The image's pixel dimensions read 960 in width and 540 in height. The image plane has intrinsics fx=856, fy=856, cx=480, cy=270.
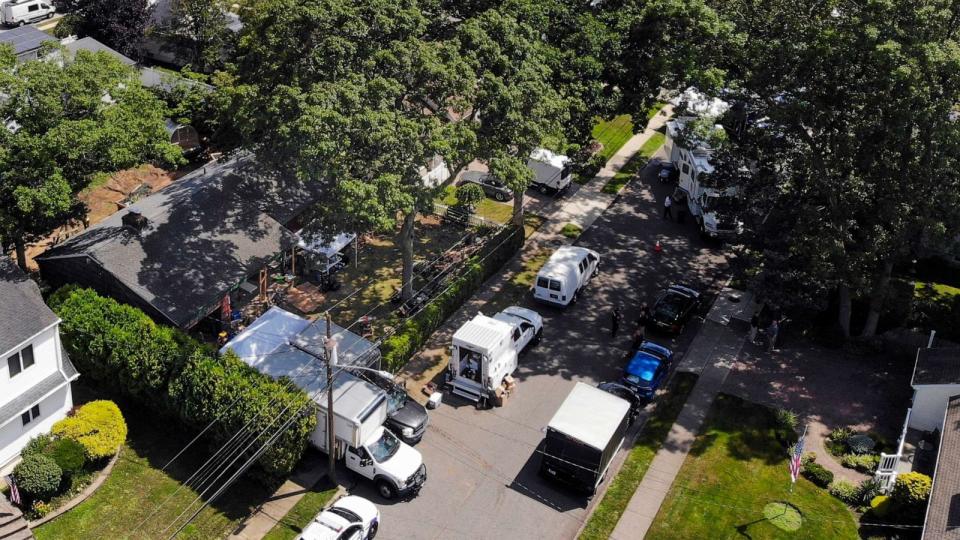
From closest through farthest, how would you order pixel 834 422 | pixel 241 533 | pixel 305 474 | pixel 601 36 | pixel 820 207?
pixel 241 533 < pixel 305 474 < pixel 834 422 < pixel 820 207 < pixel 601 36

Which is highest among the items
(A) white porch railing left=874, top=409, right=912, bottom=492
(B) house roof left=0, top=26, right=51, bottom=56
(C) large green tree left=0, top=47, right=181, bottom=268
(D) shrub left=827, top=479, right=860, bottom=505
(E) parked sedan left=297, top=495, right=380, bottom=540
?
(C) large green tree left=0, top=47, right=181, bottom=268

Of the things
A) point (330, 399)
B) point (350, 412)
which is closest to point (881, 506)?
point (350, 412)

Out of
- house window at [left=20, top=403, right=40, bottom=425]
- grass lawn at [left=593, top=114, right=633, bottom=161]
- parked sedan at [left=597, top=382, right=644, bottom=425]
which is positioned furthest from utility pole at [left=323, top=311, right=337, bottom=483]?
grass lawn at [left=593, top=114, right=633, bottom=161]

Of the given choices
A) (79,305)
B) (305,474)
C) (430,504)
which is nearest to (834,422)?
(430,504)

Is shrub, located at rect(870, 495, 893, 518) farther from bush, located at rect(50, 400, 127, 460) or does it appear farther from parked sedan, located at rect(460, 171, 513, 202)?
bush, located at rect(50, 400, 127, 460)

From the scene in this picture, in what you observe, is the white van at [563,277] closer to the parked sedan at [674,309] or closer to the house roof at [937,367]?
the parked sedan at [674,309]

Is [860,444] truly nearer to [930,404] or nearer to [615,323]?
[930,404]

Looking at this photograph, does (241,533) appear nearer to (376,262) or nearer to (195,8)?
(376,262)
